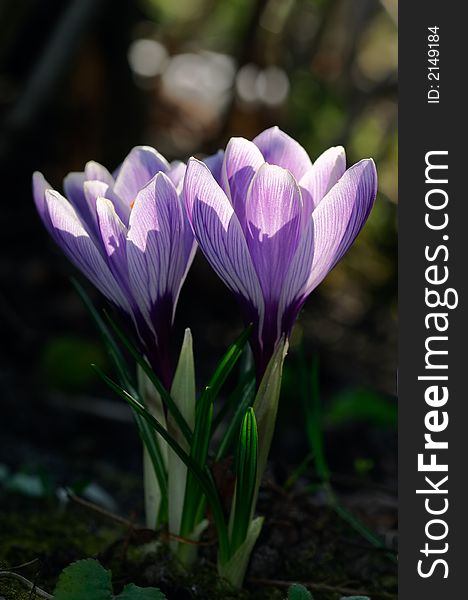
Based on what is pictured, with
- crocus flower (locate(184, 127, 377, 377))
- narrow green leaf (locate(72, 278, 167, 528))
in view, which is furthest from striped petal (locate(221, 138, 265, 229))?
narrow green leaf (locate(72, 278, 167, 528))

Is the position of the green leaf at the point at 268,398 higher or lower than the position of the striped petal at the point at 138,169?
lower

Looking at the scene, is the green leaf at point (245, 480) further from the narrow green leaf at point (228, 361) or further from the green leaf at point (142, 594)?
the green leaf at point (142, 594)

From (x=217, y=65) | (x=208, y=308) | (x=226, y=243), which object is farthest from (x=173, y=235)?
(x=217, y=65)

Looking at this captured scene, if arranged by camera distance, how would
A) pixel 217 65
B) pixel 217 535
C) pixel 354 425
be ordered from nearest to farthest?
pixel 217 535
pixel 354 425
pixel 217 65

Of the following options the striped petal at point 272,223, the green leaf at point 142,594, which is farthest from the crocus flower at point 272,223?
the green leaf at point 142,594

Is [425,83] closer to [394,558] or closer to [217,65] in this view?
[394,558]

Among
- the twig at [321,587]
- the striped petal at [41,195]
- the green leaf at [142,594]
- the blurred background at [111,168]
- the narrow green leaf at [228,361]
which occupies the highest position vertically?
the blurred background at [111,168]

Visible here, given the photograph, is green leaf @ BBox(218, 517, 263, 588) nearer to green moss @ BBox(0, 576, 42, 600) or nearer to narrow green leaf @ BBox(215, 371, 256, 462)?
narrow green leaf @ BBox(215, 371, 256, 462)
